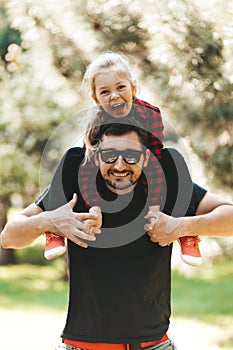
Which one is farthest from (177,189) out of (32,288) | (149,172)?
(32,288)

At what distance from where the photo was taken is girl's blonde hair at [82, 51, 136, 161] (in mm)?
1571

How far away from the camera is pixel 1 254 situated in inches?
289

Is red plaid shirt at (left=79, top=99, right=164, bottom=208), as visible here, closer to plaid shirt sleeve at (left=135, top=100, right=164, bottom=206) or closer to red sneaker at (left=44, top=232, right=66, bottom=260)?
plaid shirt sleeve at (left=135, top=100, right=164, bottom=206)

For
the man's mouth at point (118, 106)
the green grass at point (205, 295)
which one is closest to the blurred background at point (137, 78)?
the man's mouth at point (118, 106)

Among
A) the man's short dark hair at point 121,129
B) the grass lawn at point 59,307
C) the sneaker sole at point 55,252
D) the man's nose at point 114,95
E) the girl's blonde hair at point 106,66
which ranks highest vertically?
the grass lawn at point 59,307

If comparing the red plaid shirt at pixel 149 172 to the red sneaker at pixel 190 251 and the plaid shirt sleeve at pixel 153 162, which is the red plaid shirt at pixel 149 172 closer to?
the plaid shirt sleeve at pixel 153 162

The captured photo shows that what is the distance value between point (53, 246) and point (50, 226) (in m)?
0.05

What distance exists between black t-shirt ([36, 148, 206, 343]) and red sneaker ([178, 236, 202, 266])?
0.06 m

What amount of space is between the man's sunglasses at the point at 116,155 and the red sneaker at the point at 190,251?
23 centimetres

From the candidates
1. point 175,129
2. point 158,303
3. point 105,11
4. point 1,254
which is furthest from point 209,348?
point 1,254

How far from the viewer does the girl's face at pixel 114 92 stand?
1.62m

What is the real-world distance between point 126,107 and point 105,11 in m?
1.17

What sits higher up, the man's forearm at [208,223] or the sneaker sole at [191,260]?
the man's forearm at [208,223]

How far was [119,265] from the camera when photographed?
161 centimetres
